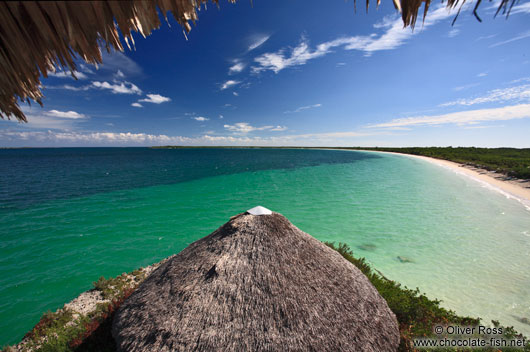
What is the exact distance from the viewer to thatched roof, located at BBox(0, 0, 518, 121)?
2387 mm

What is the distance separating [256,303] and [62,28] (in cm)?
554

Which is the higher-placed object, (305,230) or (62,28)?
(62,28)

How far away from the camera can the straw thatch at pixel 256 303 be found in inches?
138

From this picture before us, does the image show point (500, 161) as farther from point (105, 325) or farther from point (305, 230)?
point (105, 325)

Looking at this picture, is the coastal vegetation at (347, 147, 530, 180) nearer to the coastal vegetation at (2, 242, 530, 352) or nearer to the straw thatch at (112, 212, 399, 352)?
the coastal vegetation at (2, 242, 530, 352)

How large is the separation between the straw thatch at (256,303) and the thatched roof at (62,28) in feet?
14.9

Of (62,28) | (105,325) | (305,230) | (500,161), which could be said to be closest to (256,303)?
(105,325)

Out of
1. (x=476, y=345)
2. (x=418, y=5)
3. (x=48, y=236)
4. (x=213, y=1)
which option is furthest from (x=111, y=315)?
(x=48, y=236)

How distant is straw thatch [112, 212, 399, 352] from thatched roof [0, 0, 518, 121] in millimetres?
4551

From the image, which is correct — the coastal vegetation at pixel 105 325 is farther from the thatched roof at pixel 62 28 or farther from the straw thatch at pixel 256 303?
the thatched roof at pixel 62 28

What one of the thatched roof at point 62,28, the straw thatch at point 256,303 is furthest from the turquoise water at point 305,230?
the thatched roof at point 62,28

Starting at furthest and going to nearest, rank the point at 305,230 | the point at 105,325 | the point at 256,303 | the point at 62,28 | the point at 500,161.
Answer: the point at 500,161 < the point at 305,230 < the point at 105,325 < the point at 256,303 < the point at 62,28

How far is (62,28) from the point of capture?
8.24 ft

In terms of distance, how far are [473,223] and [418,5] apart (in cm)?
1769
